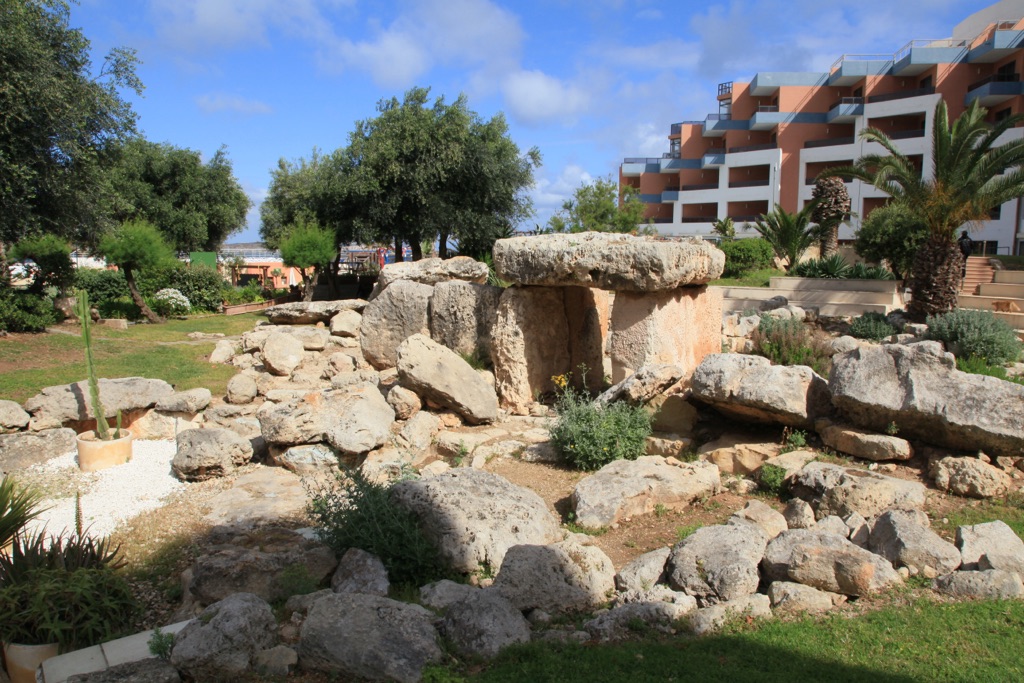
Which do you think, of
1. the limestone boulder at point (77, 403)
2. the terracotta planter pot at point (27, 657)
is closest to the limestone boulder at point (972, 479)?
the terracotta planter pot at point (27, 657)

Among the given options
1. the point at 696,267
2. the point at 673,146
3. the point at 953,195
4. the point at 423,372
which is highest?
the point at 673,146

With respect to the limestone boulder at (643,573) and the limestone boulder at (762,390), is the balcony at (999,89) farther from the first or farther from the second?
the limestone boulder at (643,573)

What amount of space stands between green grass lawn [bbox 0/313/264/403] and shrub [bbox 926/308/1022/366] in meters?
12.1

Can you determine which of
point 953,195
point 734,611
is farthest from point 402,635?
point 953,195

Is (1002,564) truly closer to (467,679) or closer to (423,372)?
(467,679)

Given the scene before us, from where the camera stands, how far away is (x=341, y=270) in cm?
3159

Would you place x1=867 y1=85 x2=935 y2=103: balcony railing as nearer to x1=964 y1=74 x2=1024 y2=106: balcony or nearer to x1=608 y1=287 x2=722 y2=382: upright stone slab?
x1=964 y1=74 x2=1024 y2=106: balcony

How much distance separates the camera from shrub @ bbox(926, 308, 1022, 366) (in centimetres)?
1066

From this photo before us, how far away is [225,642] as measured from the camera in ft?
12.4

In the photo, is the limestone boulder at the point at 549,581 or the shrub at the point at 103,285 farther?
the shrub at the point at 103,285

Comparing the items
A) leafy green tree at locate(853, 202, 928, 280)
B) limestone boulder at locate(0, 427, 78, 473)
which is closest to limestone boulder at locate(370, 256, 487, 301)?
limestone boulder at locate(0, 427, 78, 473)

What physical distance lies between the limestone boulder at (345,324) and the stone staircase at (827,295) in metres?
9.31

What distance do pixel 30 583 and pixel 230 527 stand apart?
65.0 inches

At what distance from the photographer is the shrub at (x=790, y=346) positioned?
11.0m
